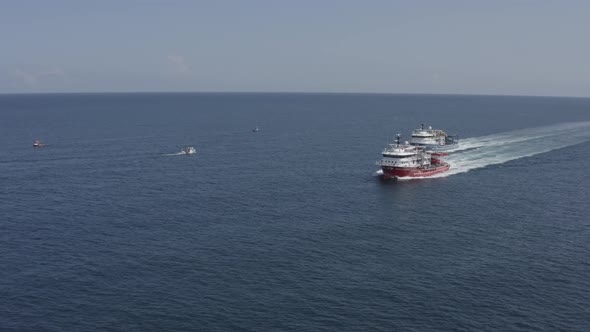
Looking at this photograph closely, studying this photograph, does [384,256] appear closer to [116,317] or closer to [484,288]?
[484,288]

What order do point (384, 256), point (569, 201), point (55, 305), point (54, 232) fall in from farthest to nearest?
point (569, 201) → point (54, 232) → point (384, 256) → point (55, 305)

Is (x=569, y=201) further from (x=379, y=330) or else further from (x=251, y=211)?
(x=379, y=330)

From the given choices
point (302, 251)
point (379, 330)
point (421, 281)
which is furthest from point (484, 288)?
point (302, 251)

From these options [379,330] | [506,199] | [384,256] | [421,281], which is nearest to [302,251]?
[384,256]

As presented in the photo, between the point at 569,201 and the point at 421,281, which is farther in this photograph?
the point at 569,201

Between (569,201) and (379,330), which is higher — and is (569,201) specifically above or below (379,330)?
above

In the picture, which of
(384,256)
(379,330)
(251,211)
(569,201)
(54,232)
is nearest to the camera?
(379,330)

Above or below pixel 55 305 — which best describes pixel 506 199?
above

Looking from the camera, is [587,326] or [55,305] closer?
[587,326]

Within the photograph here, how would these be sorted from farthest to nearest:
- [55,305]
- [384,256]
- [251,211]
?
1. [251,211]
2. [384,256]
3. [55,305]
